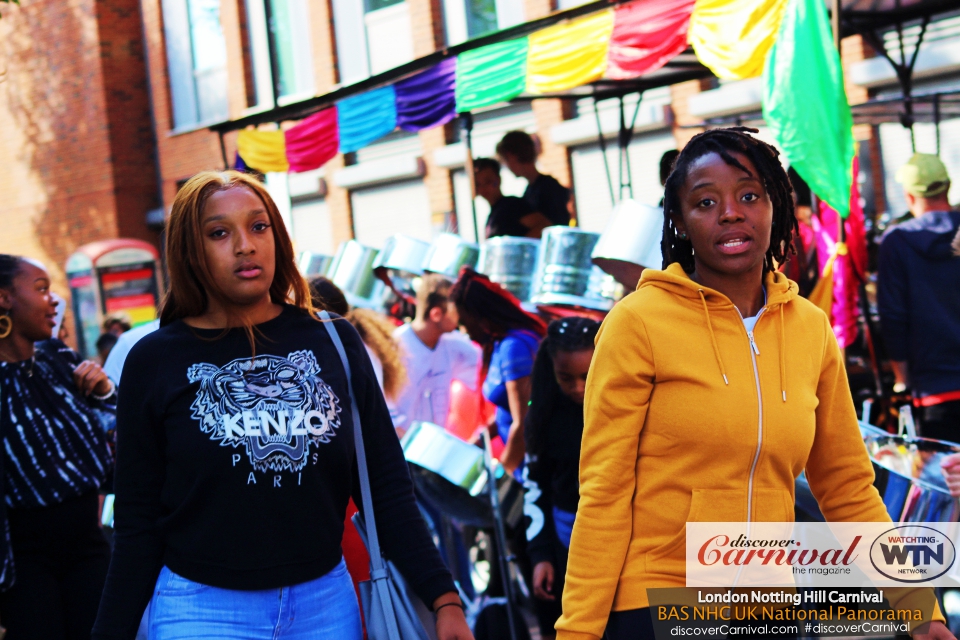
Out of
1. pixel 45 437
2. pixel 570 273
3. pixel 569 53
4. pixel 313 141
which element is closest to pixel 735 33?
pixel 569 53

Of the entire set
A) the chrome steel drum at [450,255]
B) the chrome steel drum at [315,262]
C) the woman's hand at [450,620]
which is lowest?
the woman's hand at [450,620]

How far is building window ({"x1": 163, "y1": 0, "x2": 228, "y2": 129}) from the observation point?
1745cm

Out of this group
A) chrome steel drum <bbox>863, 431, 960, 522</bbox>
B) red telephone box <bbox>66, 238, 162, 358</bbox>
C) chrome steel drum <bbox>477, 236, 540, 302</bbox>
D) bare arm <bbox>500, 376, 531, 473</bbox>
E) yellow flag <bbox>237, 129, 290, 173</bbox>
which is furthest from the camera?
red telephone box <bbox>66, 238, 162, 358</bbox>

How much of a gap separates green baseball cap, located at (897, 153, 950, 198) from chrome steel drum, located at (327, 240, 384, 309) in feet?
13.5

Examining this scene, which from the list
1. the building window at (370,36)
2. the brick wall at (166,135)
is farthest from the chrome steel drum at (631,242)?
the brick wall at (166,135)

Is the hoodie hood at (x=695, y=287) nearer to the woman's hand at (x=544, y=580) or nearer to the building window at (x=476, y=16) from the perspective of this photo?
the woman's hand at (x=544, y=580)

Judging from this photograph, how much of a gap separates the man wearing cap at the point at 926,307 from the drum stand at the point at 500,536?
1843mm

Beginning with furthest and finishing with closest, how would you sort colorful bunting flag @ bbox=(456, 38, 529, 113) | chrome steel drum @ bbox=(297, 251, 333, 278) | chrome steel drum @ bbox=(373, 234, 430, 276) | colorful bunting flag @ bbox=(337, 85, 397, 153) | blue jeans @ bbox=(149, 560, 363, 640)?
chrome steel drum @ bbox=(297, 251, 333, 278), colorful bunting flag @ bbox=(337, 85, 397, 153), chrome steel drum @ bbox=(373, 234, 430, 276), colorful bunting flag @ bbox=(456, 38, 529, 113), blue jeans @ bbox=(149, 560, 363, 640)

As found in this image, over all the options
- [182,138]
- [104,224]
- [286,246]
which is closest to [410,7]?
[182,138]

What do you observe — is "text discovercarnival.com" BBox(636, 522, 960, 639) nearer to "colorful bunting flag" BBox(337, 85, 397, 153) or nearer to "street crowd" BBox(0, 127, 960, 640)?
"street crowd" BBox(0, 127, 960, 640)

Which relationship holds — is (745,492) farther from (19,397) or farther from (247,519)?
(19,397)

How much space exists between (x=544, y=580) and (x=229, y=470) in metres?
1.54

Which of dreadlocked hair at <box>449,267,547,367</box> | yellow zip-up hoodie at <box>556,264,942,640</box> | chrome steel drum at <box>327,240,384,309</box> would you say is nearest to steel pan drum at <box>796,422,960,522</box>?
yellow zip-up hoodie at <box>556,264,942,640</box>

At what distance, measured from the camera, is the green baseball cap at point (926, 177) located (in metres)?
4.54
